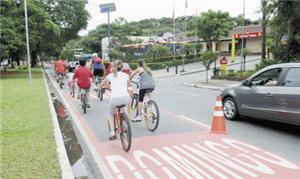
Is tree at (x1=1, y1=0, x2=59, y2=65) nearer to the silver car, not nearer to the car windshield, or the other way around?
the silver car

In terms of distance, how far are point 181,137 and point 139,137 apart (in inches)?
38.1

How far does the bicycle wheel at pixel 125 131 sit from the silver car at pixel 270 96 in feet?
11.6

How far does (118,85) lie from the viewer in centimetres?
681

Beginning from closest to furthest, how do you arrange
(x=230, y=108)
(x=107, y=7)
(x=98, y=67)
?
(x=230, y=108)
(x=98, y=67)
(x=107, y=7)

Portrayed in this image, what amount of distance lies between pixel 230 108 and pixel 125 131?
4042mm

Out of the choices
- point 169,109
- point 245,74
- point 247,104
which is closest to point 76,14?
point 245,74

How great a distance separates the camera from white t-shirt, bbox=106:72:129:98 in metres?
6.78

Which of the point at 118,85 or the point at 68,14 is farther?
the point at 68,14

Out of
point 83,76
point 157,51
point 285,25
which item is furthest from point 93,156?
point 157,51

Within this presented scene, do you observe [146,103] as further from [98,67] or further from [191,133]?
[98,67]

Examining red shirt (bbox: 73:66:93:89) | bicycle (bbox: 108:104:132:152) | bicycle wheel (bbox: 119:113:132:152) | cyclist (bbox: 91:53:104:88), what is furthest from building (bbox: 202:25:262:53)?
bicycle wheel (bbox: 119:113:132:152)

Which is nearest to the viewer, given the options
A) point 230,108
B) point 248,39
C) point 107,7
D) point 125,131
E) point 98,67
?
point 125,131

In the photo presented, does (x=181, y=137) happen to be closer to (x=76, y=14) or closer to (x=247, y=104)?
(x=247, y=104)

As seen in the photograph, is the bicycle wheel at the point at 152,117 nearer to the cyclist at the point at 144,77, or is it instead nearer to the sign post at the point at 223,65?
the cyclist at the point at 144,77
